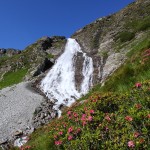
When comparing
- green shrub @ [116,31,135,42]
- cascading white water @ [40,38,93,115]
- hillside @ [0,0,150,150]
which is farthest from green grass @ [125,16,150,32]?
Answer: cascading white water @ [40,38,93,115]

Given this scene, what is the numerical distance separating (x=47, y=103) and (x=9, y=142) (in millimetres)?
13174

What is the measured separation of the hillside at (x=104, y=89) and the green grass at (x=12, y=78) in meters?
0.51

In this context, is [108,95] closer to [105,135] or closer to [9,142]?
[105,135]

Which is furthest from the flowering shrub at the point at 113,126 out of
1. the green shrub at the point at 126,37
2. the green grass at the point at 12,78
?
the green grass at the point at 12,78

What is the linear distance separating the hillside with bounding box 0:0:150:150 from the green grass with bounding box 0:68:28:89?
51 centimetres

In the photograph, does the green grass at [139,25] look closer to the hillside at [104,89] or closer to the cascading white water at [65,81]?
the hillside at [104,89]

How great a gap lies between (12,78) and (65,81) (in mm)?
24129

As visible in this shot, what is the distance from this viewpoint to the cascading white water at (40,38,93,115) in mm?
44719

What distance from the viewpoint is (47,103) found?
4141 centimetres

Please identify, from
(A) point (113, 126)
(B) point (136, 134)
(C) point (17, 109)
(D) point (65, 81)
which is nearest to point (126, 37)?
(D) point (65, 81)

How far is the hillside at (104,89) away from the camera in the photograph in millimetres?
8125

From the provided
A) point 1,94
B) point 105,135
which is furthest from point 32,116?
point 105,135

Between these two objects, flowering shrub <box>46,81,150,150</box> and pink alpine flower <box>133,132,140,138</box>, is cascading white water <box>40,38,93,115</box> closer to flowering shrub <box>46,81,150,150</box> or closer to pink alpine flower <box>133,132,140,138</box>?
flowering shrub <box>46,81,150,150</box>

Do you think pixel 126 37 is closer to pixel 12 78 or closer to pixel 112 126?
pixel 12 78
